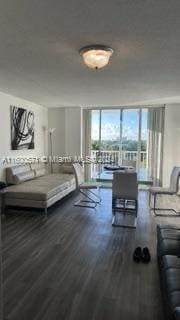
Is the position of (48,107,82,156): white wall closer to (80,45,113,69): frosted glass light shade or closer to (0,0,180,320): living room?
(0,0,180,320): living room

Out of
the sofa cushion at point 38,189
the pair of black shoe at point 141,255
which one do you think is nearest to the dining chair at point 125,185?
the pair of black shoe at point 141,255

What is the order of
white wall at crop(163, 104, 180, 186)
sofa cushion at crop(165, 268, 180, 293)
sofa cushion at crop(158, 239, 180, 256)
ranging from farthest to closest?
white wall at crop(163, 104, 180, 186) → sofa cushion at crop(158, 239, 180, 256) → sofa cushion at crop(165, 268, 180, 293)

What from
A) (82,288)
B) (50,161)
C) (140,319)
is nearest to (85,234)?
(82,288)

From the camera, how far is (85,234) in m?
3.57

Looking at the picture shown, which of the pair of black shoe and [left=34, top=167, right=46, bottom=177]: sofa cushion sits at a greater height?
[left=34, top=167, right=46, bottom=177]: sofa cushion

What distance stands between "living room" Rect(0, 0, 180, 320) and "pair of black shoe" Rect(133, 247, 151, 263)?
0.04 feet

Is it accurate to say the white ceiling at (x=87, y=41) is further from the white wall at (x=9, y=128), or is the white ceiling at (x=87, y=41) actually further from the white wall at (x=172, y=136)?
the white wall at (x=172, y=136)

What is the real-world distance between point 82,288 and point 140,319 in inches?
24.1

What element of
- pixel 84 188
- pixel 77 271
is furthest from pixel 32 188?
pixel 77 271

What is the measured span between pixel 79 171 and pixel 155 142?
272 cm

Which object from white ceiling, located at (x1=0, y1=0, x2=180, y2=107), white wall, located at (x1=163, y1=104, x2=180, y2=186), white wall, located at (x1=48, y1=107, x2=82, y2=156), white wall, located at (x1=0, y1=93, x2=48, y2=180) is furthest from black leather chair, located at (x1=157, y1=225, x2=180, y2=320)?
white wall, located at (x1=48, y1=107, x2=82, y2=156)

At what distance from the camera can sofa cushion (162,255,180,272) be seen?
1.93m

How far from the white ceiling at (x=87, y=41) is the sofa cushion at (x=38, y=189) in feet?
6.37

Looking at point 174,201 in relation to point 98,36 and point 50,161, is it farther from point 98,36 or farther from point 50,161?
point 98,36
